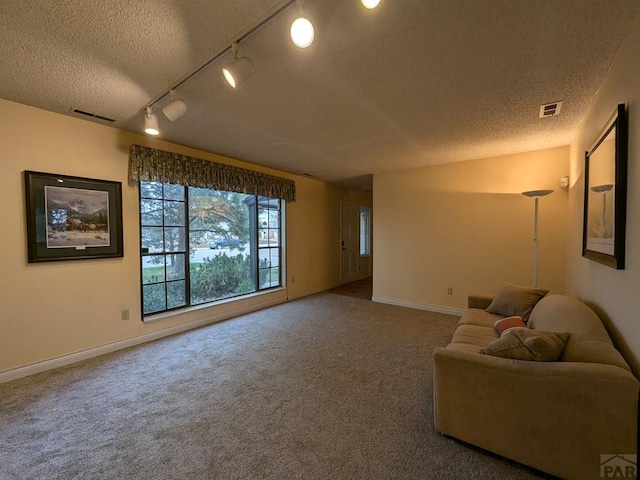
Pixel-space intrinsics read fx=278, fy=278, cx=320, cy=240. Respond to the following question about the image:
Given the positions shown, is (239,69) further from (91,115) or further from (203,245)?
(203,245)

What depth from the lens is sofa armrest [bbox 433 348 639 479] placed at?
129 cm

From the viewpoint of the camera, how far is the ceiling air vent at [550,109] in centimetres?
244

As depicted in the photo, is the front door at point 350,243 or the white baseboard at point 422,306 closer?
the white baseboard at point 422,306

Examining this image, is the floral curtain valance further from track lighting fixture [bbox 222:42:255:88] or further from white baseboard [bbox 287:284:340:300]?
track lighting fixture [bbox 222:42:255:88]

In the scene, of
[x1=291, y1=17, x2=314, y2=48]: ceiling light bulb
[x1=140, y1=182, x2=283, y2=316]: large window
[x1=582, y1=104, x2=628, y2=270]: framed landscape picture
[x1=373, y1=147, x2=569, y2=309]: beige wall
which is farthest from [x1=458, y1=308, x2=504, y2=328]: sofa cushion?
[x1=140, y1=182, x2=283, y2=316]: large window

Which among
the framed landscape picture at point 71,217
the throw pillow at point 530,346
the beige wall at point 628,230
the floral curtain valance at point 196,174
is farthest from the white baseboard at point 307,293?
the beige wall at point 628,230

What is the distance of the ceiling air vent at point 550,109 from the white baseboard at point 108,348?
14.6ft

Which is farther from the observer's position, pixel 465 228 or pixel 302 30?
pixel 465 228

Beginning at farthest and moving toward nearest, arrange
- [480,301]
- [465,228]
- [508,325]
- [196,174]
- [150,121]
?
[465,228], [196,174], [480,301], [150,121], [508,325]

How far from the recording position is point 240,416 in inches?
77.4

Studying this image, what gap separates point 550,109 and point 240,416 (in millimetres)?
3649

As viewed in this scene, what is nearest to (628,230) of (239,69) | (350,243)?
(239,69)

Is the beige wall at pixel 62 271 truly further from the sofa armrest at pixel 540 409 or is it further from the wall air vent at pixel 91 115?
the sofa armrest at pixel 540 409

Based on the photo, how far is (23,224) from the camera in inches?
99.5
